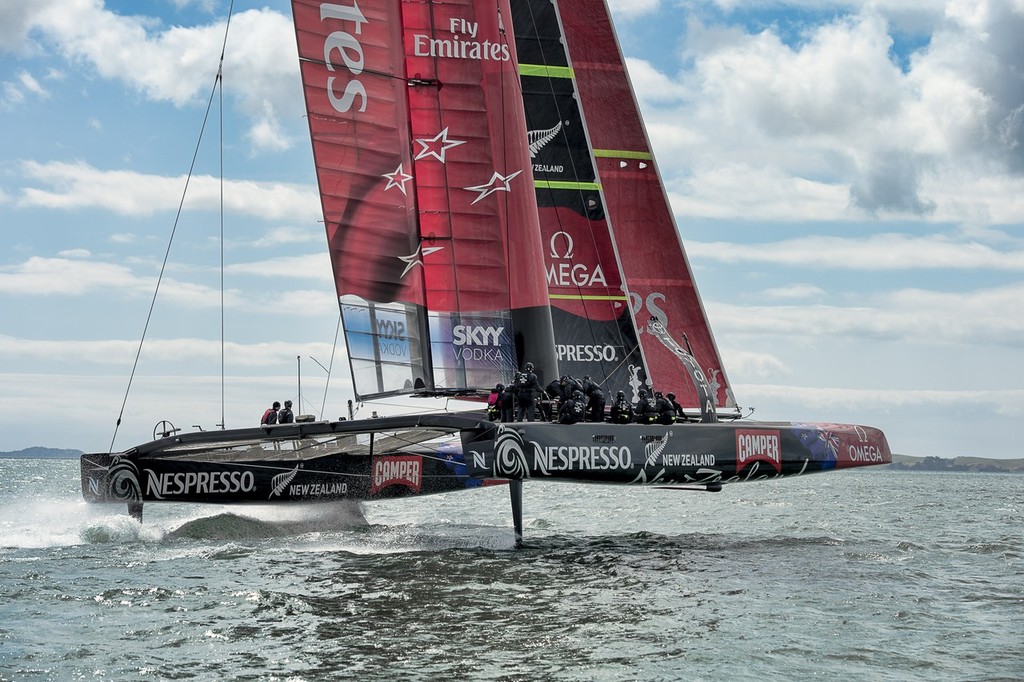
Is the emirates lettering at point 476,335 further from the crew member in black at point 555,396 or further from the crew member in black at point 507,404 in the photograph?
the crew member in black at point 507,404

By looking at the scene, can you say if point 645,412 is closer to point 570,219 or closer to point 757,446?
point 757,446

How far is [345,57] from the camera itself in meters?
14.7

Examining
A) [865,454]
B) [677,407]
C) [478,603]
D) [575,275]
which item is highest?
[575,275]

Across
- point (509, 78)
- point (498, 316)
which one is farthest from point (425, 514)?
point (509, 78)

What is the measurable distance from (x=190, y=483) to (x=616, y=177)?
30.6ft

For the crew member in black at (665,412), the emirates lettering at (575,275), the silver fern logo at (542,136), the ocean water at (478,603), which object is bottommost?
the ocean water at (478,603)

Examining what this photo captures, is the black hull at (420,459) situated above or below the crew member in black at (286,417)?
below

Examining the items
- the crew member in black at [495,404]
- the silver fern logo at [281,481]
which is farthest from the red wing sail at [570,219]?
the silver fern logo at [281,481]

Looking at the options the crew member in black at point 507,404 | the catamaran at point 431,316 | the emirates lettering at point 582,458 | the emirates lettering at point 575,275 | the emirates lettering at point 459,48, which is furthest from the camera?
the emirates lettering at point 575,275

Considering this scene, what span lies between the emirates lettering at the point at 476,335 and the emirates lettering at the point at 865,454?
5.13m

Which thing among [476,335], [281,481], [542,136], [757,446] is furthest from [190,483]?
[542,136]

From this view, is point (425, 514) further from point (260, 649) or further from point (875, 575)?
point (260, 649)

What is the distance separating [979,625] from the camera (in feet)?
32.4

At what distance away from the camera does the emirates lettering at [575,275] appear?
18.1 metres
